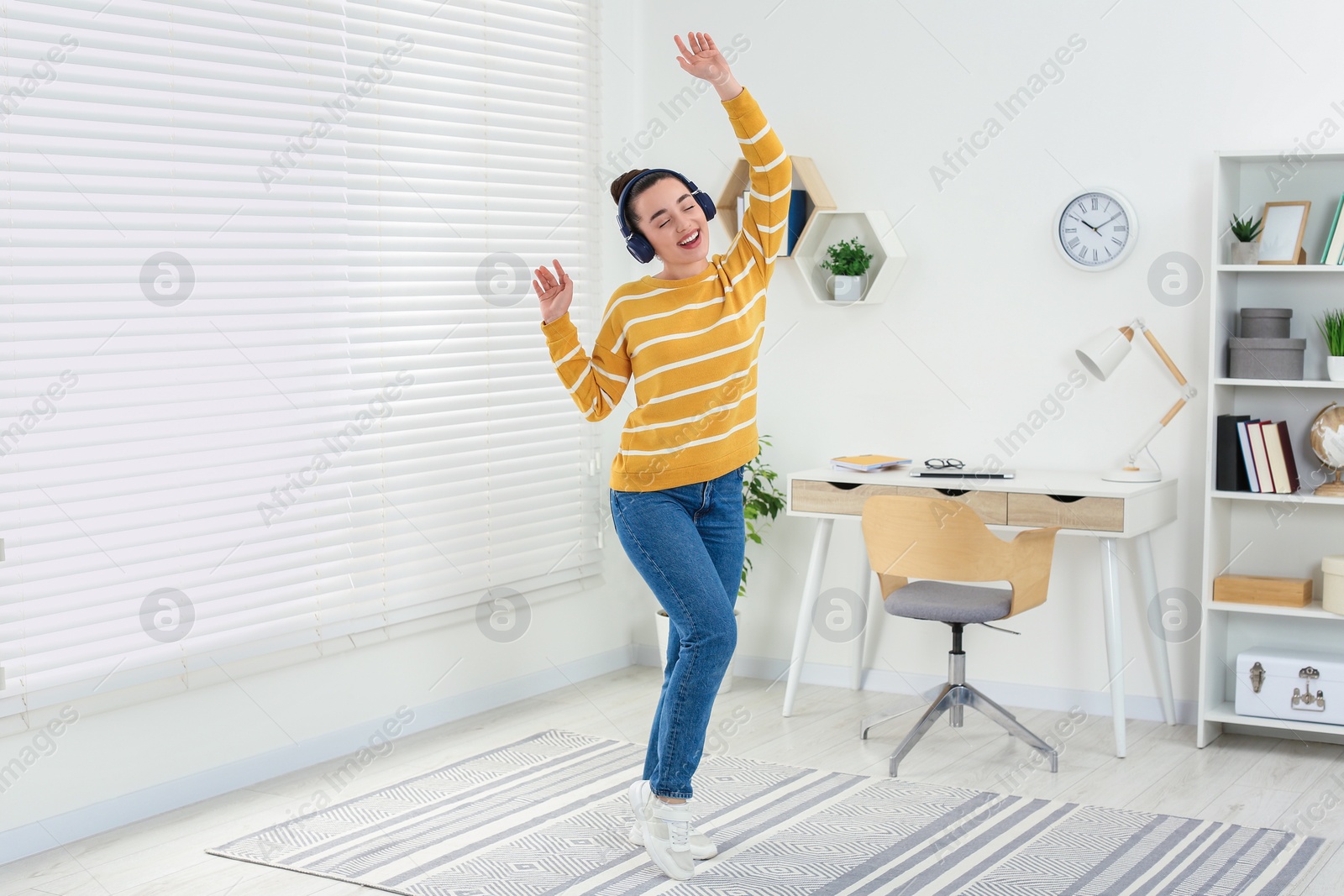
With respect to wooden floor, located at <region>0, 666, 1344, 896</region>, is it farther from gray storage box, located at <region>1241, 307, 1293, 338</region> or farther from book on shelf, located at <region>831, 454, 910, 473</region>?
gray storage box, located at <region>1241, 307, 1293, 338</region>

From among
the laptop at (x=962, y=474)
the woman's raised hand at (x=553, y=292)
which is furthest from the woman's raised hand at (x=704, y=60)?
the laptop at (x=962, y=474)

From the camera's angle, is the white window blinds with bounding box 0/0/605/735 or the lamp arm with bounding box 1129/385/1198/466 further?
the lamp arm with bounding box 1129/385/1198/466

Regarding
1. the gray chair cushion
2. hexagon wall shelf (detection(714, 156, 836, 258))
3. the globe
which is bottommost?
the gray chair cushion

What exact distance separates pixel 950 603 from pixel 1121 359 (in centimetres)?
103

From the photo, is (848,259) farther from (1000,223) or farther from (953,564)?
(953,564)

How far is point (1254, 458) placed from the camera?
11.7 feet

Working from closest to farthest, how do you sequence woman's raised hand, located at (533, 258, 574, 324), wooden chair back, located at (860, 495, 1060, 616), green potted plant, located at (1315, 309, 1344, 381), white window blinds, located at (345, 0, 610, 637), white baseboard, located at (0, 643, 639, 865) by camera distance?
woman's raised hand, located at (533, 258, 574, 324), white baseboard, located at (0, 643, 639, 865), wooden chair back, located at (860, 495, 1060, 616), green potted plant, located at (1315, 309, 1344, 381), white window blinds, located at (345, 0, 610, 637)

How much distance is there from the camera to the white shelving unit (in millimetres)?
3590

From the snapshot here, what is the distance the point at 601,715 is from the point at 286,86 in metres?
2.10

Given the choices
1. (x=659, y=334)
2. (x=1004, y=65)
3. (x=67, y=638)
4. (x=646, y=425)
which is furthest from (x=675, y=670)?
(x=1004, y=65)

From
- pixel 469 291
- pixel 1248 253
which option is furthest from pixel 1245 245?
pixel 469 291

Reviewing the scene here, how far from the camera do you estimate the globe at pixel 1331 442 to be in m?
3.52

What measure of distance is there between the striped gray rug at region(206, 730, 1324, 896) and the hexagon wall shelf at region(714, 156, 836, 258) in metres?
1.89

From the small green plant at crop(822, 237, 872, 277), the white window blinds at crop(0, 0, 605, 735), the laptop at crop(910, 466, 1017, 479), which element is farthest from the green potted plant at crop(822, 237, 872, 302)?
the white window blinds at crop(0, 0, 605, 735)
